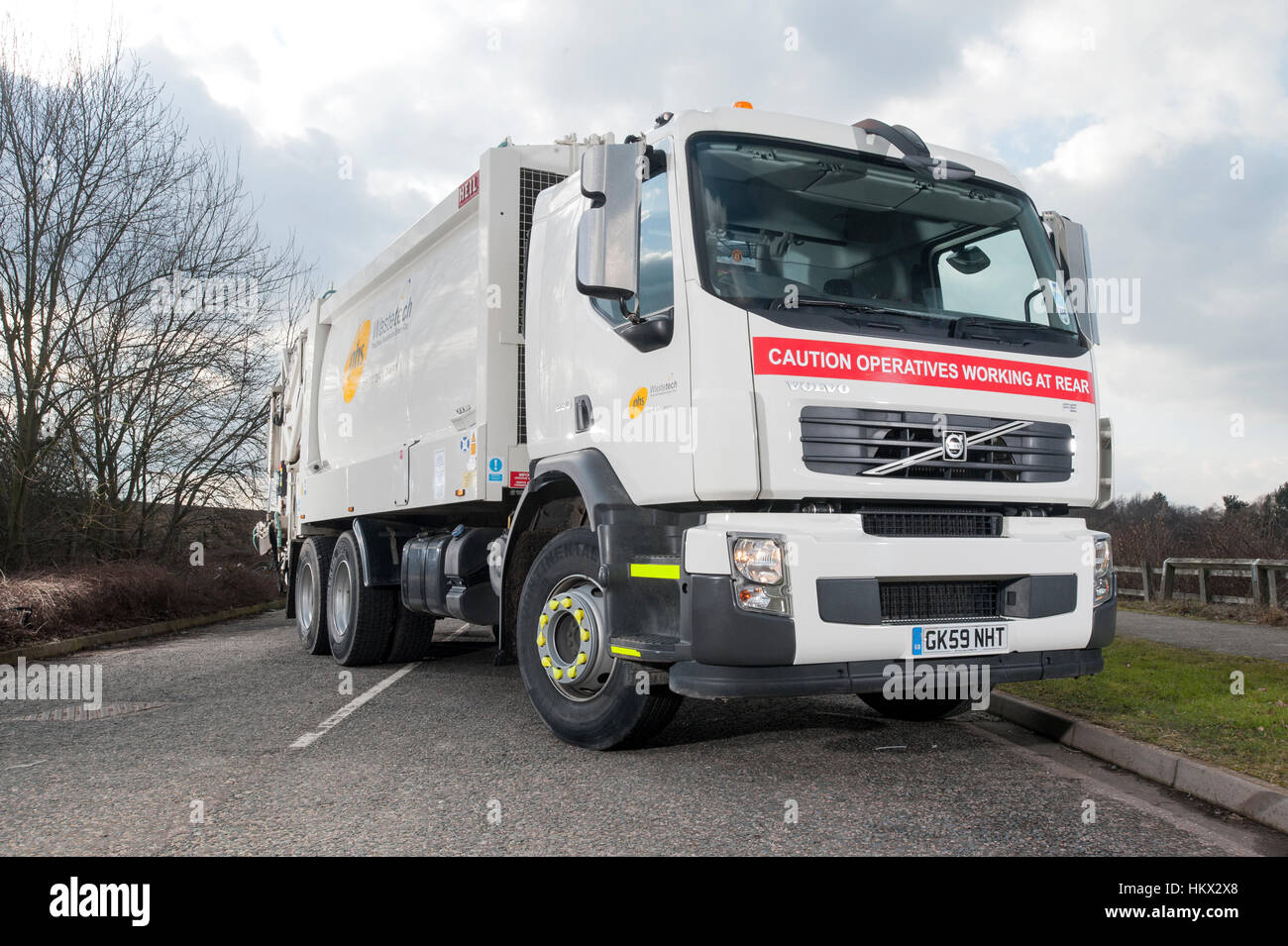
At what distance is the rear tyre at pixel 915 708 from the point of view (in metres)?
6.21

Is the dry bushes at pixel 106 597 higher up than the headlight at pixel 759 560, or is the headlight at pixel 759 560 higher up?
the headlight at pixel 759 560

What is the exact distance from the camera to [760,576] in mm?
4207

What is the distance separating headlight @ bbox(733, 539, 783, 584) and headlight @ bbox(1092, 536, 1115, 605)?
1.76 meters

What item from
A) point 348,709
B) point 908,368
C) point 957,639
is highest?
point 908,368

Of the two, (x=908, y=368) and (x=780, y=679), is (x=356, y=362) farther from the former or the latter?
(x=780, y=679)

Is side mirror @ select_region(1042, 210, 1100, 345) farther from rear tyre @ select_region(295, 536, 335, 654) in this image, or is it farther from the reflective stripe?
rear tyre @ select_region(295, 536, 335, 654)

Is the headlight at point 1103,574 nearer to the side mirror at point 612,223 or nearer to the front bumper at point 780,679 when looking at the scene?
the front bumper at point 780,679

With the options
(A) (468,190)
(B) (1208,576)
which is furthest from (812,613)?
(B) (1208,576)

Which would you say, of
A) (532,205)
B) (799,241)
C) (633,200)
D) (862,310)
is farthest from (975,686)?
(532,205)

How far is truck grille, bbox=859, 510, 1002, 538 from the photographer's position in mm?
4512

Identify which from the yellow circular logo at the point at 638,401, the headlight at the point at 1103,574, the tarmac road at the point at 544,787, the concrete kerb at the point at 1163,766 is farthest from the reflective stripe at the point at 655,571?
the concrete kerb at the point at 1163,766

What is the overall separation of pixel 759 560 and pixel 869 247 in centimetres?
194

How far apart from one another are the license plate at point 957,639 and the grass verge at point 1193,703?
1.22m

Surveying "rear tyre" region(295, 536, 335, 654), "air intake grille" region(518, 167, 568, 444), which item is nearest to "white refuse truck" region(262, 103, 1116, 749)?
"air intake grille" region(518, 167, 568, 444)
